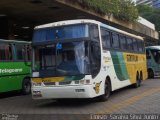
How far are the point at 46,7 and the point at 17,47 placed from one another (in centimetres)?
366

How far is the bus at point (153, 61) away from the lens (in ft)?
113

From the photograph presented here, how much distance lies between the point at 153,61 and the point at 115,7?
6.00 metres

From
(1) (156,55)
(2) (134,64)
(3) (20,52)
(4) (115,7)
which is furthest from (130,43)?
(1) (156,55)

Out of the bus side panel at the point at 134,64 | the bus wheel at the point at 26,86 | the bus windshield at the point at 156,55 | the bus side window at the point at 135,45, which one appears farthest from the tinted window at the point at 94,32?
the bus windshield at the point at 156,55

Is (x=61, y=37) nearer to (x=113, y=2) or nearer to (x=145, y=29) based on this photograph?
(x=113, y=2)

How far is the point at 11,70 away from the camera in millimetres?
20172

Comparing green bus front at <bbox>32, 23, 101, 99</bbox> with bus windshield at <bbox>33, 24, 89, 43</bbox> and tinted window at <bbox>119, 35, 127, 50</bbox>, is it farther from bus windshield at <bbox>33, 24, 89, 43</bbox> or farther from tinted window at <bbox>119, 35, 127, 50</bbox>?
tinted window at <bbox>119, 35, 127, 50</bbox>

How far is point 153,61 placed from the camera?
34.8 metres

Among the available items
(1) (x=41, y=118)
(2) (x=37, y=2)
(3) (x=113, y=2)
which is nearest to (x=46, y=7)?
(2) (x=37, y=2)

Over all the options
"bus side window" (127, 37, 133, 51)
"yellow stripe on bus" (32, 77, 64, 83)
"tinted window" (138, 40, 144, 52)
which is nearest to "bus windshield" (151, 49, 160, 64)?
"tinted window" (138, 40, 144, 52)

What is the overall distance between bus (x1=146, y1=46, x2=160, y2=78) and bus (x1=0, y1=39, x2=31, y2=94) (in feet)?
49.1

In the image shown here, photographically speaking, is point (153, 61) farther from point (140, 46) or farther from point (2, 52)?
point (2, 52)

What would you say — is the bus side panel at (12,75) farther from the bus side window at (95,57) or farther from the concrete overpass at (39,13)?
the bus side window at (95,57)

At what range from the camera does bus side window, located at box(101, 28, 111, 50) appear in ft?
54.8
